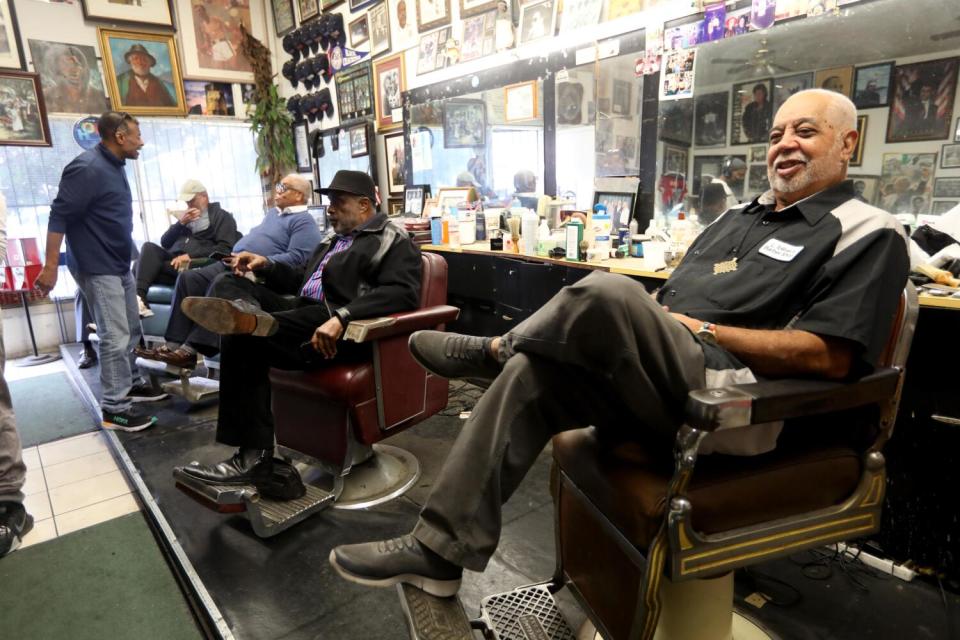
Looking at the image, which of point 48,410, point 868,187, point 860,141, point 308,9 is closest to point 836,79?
point 860,141

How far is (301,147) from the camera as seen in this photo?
5.65 metres

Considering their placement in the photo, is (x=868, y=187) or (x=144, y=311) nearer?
(x=868, y=187)

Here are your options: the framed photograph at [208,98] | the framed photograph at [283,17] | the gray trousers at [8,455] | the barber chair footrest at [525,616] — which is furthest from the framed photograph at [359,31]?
the barber chair footrest at [525,616]

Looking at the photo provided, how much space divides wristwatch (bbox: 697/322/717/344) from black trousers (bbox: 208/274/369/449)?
50.7 inches

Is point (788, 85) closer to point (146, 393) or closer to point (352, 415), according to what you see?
point (352, 415)

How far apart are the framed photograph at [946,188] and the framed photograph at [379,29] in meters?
3.64

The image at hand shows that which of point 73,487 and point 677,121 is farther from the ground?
point 677,121

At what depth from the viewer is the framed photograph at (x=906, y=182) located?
1855mm

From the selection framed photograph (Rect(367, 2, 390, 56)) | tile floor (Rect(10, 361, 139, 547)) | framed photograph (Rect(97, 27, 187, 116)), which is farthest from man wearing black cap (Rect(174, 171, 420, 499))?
framed photograph (Rect(97, 27, 187, 116))

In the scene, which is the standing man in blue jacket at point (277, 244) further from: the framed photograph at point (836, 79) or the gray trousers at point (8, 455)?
the framed photograph at point (836, 79)

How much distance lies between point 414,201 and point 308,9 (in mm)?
2465

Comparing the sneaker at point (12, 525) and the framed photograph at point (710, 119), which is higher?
the framed photograph at point (710, 119)

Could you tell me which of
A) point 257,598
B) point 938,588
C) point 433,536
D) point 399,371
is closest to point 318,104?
point 399,371

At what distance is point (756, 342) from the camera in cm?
122
